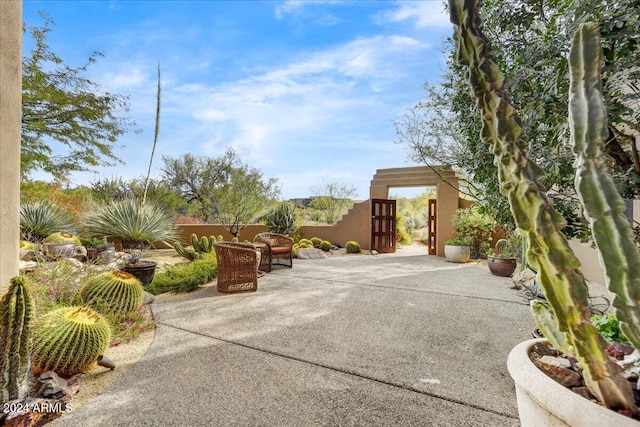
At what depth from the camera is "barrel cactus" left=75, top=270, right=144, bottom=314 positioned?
300 centimetres

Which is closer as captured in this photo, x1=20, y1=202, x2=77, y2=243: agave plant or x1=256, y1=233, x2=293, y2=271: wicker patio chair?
x1=256, y1=233, x2=293, y2=271: wicker patio chair

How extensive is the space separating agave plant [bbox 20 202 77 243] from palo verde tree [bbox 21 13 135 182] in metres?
1.44

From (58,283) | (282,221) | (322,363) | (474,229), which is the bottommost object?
(322,363)

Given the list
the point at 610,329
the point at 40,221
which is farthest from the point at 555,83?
the point at 40,221

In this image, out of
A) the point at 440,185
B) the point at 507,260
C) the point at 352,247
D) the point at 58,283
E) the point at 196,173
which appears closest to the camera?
the point at 58,283

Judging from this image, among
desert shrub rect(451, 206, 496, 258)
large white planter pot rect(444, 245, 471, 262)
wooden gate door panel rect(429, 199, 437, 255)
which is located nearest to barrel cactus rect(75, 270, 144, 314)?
large white planter pot rect(444, 245, 471, 262)

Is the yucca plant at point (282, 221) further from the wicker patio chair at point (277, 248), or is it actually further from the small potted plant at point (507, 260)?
the small potted plant at point (507, 260)

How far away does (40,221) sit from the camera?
694 centimetres

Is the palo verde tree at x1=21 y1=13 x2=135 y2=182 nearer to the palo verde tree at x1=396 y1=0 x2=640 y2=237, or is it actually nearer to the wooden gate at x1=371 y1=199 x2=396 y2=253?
the wooden gate at x1=371 y1=199 x2=396 y2=253

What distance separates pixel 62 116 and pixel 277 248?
7040 millimetres

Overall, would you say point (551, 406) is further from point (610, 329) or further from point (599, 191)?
point (610, 329)

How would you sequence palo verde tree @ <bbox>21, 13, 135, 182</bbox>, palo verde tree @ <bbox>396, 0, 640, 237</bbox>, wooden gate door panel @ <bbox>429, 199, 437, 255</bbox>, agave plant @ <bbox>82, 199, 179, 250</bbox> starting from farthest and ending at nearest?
wooden gate door panel @ <bbox>429, 199, 437, 255</bbox>
palo verde tree @ <bbox>21, 13, 135, 182</bbox>
agave plant @ <bbox>82, 199, 179, 250</bbox>
palo verde tree @ <bbox>396, 0, 640, 237</bbox>

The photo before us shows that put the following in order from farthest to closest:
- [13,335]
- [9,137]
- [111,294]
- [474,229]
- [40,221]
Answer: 1. [474,229]
2. [40,221]
3. [111,294]
4. [9,137]
5. [13,335]

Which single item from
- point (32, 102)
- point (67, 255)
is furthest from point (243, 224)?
point (32, 102)
